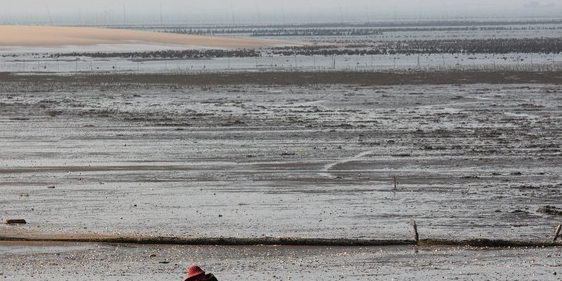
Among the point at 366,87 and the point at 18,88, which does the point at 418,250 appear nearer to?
the point at 366,87

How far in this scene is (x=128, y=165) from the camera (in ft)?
112

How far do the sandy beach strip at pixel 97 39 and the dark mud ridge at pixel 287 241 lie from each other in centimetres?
9475

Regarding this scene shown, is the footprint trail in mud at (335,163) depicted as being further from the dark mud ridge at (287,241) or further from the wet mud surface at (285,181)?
the dark mud ridge at (287,241)

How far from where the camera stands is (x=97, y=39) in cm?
12781

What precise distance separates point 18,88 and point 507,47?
58636 mm

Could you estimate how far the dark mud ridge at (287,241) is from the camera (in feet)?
73.8

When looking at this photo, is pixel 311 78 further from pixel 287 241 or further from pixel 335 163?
pixel 287 241

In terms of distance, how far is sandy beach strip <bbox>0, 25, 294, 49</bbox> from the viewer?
398 feet

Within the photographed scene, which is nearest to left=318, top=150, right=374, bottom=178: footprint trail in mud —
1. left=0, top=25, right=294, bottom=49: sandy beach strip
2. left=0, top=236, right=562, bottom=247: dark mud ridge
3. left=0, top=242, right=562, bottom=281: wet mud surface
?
left=0, top=236, right=562, bottom=247: dark mud ridge

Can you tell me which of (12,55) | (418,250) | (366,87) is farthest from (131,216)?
(12,55)

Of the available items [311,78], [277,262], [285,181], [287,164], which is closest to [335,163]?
[287,164]

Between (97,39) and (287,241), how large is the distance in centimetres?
10776

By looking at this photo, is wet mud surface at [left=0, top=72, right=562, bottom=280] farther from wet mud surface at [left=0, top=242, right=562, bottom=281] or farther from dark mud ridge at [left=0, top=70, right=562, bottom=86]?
dark mud ridge at [left=0, top=70, right=562, bottom=86]

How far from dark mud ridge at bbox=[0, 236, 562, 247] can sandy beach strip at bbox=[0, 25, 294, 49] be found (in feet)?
311
